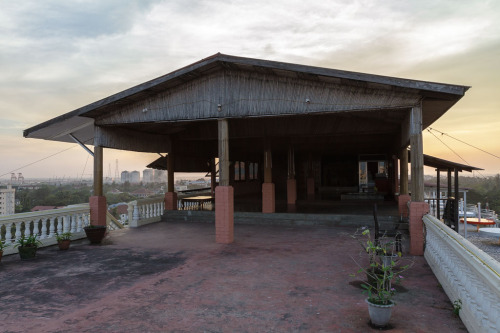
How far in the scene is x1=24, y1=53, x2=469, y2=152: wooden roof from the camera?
28.5 ft

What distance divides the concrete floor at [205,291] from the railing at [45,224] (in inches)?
21.6

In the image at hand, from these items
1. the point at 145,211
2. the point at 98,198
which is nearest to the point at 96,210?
the point at 98,198

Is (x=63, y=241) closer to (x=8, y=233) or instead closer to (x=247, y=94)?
(x=8, y=233)

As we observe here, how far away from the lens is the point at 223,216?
33.9 ft

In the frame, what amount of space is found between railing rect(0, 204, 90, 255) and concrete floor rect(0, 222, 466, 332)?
0.55 metres

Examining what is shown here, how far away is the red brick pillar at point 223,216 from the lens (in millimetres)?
10305

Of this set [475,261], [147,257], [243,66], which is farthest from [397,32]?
[147,257]

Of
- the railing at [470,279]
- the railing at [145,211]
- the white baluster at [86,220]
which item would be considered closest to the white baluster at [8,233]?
the white baluster at [86,220]

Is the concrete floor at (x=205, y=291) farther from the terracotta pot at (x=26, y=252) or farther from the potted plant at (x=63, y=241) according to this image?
the potted plant at (x=63, y=241)

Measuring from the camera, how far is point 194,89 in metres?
11.1

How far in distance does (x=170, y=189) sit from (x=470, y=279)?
1425cm

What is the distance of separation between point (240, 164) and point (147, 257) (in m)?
16.8

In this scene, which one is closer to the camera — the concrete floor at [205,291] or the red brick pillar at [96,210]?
the concrete floor at [205,291]

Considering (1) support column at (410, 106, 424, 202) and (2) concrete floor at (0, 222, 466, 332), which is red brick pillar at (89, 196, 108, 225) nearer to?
(2) concrete floor at (0, 222, 466, 332)
